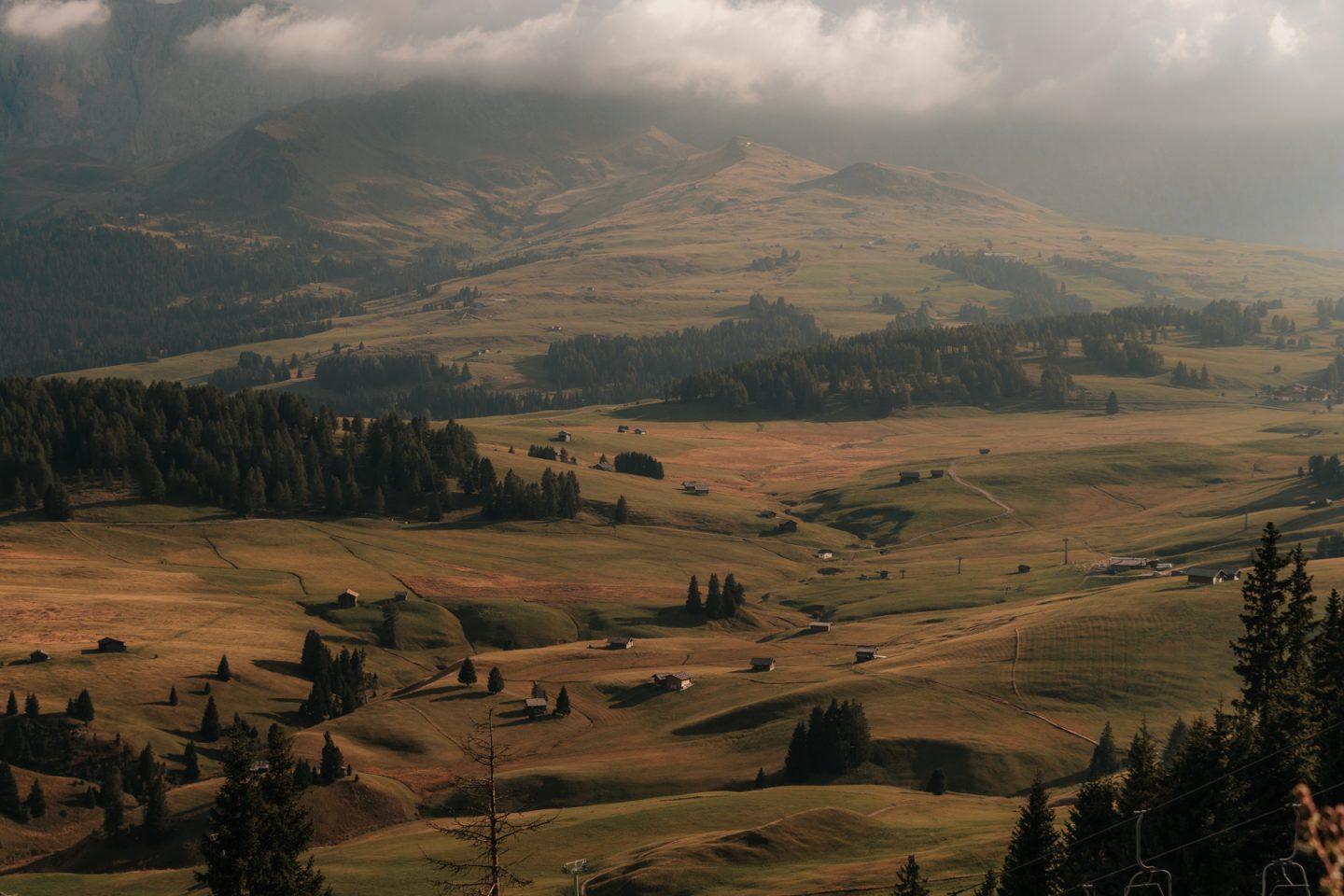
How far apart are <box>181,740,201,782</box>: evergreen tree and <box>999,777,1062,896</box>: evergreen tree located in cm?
10239

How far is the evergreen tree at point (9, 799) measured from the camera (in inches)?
5261

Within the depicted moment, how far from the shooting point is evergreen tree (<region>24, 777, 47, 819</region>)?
13488 centimetres

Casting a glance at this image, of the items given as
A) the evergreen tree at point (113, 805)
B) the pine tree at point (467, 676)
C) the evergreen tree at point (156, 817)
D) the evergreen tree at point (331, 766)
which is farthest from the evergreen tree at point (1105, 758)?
the evergreen tree at point (113, 805)

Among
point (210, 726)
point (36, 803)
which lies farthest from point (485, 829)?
point (210, 726)

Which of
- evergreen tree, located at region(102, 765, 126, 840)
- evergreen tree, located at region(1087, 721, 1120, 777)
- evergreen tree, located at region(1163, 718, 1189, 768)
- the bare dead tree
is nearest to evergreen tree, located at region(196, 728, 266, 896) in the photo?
the bare dead tree

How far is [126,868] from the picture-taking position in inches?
4801

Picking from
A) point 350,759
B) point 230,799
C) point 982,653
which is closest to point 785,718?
point 982,653

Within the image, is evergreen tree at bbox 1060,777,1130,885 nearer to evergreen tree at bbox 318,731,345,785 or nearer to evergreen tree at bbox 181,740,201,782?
evergreen tree at bbox 318,731,345,785

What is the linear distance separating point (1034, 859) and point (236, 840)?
34.6 m

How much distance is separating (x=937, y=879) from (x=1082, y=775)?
162ft

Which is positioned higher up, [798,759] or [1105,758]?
[1105,758]

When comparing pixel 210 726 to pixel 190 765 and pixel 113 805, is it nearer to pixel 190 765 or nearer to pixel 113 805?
pixel 190 765

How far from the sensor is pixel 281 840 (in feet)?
205

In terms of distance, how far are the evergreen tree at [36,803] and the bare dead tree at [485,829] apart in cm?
3849
